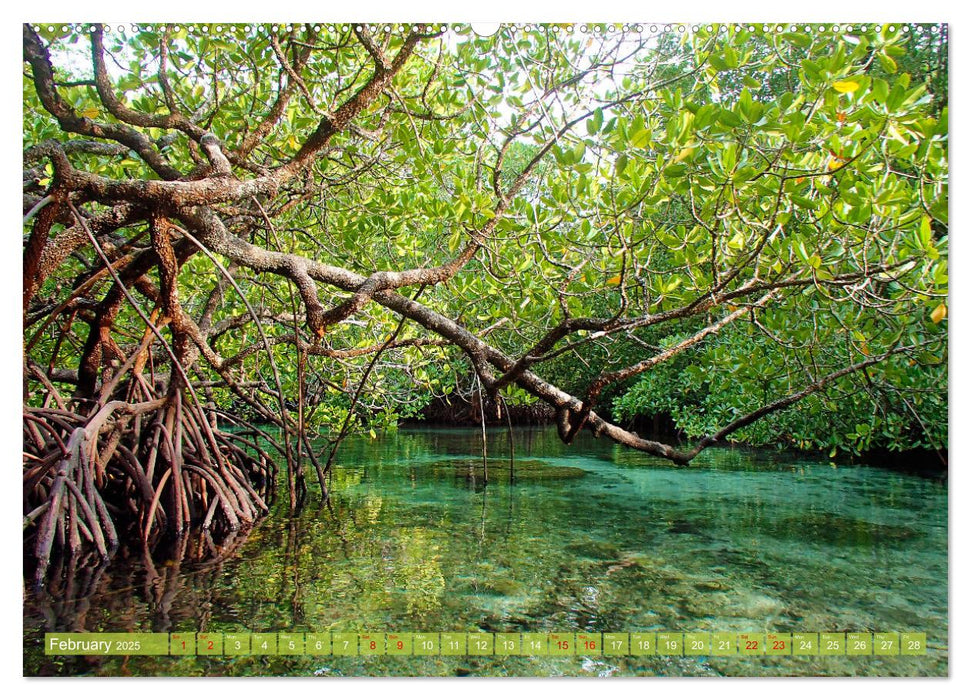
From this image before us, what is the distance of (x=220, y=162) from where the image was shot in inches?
94.2

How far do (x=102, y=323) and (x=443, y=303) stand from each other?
229 centimetres

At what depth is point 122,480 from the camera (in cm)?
340

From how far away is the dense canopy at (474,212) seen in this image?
2.14 metres

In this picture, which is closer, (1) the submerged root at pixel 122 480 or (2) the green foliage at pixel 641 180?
(2) the green foliage at pixel 641 180

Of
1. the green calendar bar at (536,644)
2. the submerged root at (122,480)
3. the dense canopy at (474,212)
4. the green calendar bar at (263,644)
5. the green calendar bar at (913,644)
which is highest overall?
the dense canopy at (474,212)

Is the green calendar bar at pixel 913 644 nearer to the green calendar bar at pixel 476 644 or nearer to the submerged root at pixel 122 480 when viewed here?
the green calendar bar at pixel 476 644

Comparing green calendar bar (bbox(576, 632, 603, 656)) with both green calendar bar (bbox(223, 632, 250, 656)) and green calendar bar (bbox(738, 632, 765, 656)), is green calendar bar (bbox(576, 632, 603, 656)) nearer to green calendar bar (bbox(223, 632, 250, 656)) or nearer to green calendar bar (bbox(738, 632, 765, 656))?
green calendar bar (bbox(738, 632, 765, 656))

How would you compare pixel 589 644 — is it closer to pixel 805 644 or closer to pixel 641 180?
pixel 805 644

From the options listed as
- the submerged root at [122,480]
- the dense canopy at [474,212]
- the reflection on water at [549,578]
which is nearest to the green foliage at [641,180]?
the dense canopy at [474,212]

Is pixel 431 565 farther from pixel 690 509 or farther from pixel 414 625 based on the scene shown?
pixel 690 509

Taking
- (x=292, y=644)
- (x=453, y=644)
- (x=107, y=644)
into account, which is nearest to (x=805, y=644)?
(x=453, y=644)

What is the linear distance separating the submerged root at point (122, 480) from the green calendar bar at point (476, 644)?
84 cm

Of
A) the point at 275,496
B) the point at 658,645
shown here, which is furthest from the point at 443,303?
the point at 658,645

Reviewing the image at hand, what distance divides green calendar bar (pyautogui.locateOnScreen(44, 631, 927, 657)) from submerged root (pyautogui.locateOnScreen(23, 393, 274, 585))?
33.1 inches
